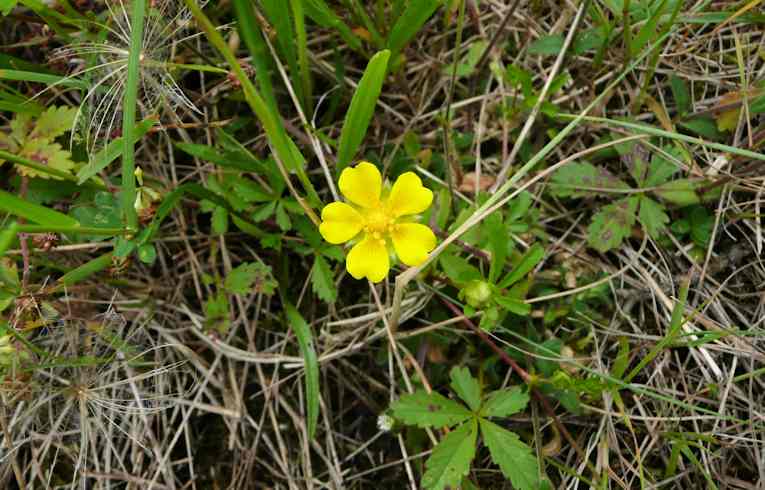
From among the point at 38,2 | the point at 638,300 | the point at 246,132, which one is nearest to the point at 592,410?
the point at 638,300

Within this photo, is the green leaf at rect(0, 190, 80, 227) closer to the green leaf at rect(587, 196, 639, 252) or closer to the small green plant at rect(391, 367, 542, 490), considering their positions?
the small green plant at rect(391, 367, 542, 490)

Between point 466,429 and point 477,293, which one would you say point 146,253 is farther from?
point 466,429

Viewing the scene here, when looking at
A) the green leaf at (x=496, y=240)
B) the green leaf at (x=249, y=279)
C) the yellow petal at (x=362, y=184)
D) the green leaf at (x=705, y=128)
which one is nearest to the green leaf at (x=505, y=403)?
the green leaf at (x=496, y=240)

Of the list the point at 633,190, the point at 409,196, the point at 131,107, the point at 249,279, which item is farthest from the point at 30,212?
the point at 633,190

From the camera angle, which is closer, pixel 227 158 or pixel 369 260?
pixel 369 260

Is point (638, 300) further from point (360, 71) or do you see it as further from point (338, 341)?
point (360, 71)

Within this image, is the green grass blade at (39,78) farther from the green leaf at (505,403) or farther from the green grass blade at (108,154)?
the green leaf at (505,403)

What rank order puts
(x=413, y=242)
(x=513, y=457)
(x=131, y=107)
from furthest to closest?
(x=513, y=457) < (x=413, y=242) < (x=131, y=107)
